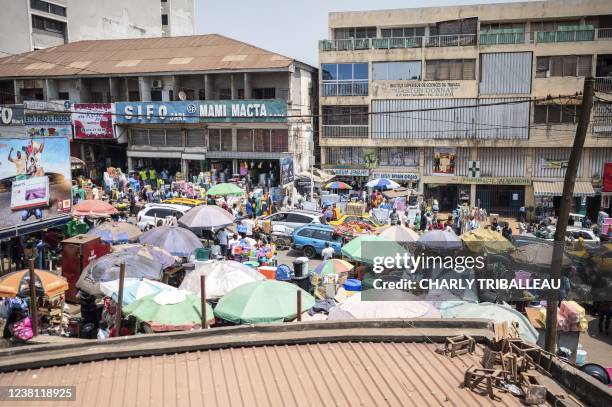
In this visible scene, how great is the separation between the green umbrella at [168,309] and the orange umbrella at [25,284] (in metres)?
2.66

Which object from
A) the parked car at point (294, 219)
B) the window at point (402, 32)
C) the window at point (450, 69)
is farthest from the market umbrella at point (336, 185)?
the window at point (402, 32)

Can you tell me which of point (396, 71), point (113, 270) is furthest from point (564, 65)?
point (113, 270)

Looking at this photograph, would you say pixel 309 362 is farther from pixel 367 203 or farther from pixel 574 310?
pixel 367 203

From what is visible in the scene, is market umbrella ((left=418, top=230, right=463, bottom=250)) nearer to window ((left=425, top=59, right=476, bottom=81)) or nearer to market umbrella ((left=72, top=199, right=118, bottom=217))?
market umbrella ((left=72, top=199, right=118, bottom=217))

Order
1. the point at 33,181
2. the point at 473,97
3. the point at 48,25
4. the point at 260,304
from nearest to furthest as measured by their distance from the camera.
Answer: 1. the point at 260,304
2. the point at 33,181
3. the point at 473,97
4. the point at 48,25

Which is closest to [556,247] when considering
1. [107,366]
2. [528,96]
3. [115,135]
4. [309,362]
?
[309,362]

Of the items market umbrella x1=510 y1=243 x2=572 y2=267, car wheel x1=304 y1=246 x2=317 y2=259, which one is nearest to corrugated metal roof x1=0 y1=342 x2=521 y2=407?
market umbrella x1=510 y1=243 x2=572 y2=267

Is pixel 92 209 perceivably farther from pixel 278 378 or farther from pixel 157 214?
pixel 278 378

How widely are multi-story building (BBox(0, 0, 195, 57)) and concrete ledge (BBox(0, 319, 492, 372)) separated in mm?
49412

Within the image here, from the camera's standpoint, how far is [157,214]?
23312 mm

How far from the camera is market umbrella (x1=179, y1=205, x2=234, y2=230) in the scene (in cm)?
1988

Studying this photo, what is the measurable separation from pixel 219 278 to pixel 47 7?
4682cm

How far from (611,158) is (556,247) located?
2385 cm

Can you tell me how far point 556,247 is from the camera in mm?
11141
